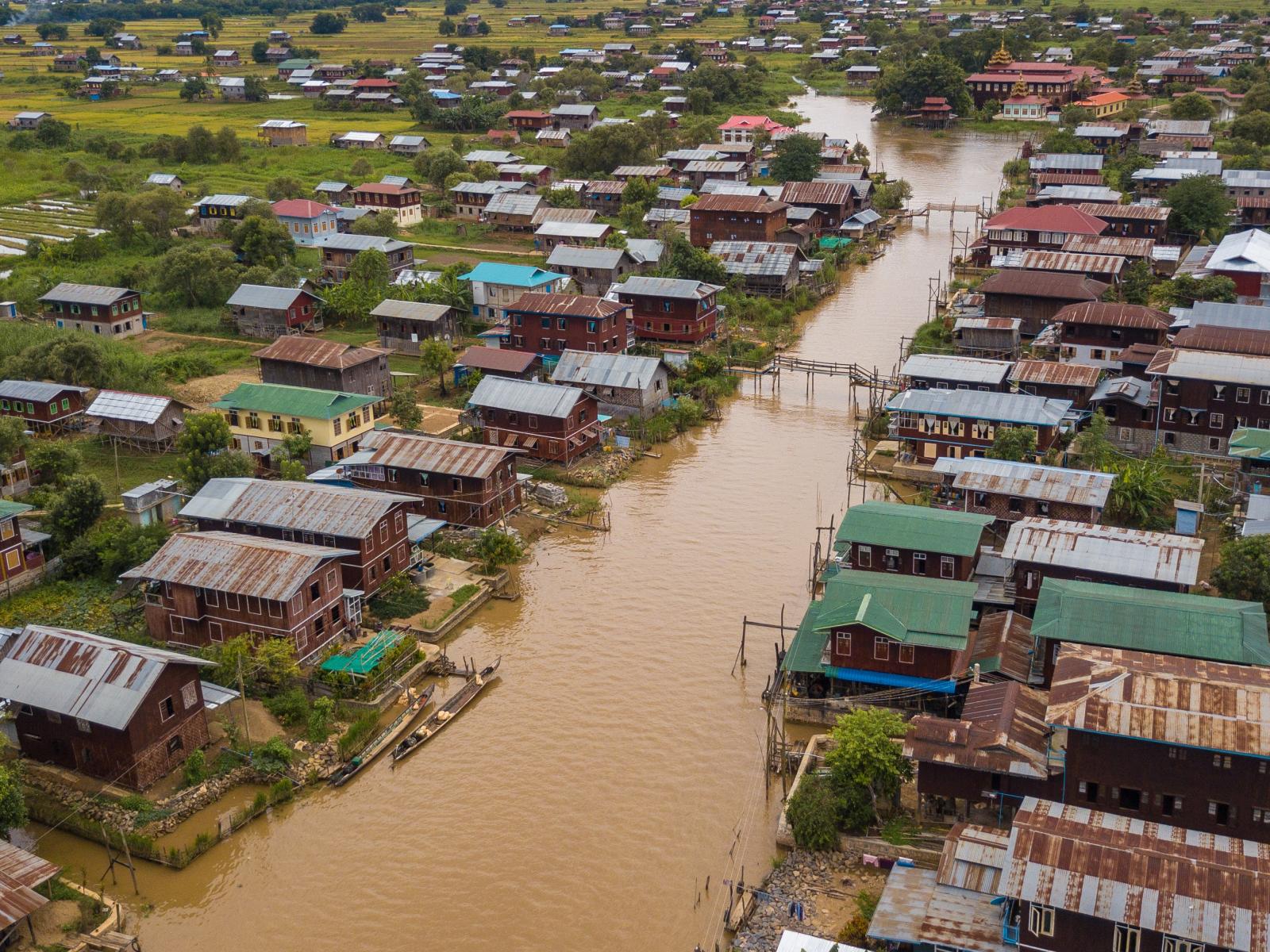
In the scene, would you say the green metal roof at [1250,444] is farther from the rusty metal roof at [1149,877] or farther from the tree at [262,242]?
the tree at [262,242]

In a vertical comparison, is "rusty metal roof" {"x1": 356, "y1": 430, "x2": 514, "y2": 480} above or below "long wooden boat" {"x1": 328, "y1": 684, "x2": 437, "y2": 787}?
above

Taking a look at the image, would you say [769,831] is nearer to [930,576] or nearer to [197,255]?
[930,576]

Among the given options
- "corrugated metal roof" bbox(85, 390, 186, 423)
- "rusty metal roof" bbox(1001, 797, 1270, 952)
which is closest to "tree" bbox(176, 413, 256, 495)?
"corrugated metal roof" bbox(85, 390, 186, 423)

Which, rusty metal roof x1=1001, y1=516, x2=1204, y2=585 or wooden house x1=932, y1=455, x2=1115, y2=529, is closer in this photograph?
rusty metal roof x1=1001, y1=516, x2=1204, y2=585

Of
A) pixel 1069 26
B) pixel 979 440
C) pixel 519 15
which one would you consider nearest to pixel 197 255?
pixel 979 440

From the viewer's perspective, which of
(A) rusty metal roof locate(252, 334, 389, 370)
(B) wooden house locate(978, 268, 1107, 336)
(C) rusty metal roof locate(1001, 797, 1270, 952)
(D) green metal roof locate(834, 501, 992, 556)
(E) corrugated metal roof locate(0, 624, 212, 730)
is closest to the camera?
(C) rusty metal roof locate(1001, 797, 1270, 952)

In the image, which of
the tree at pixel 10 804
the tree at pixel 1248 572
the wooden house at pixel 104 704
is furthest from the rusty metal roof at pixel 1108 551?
the tree at pixel 10 804

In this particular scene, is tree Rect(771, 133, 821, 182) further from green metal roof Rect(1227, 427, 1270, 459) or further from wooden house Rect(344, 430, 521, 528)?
wooden house Rect(344, 430, 521, 528)
